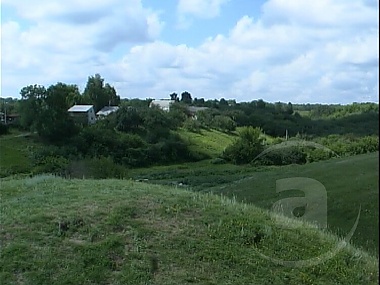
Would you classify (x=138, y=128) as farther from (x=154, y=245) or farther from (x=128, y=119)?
(x=154, y=245)

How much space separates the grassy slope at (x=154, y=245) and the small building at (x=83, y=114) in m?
45.1

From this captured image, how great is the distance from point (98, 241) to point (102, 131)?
44827 mm

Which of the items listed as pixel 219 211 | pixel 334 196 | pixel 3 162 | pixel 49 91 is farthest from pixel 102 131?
pixel 219 211

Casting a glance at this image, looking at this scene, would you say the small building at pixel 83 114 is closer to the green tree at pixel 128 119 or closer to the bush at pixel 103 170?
the green tree at pixel 128 119

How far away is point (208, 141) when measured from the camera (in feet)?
187

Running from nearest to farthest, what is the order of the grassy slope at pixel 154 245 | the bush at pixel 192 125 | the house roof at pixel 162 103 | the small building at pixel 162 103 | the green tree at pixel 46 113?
the grassy slope at pixel 154 245, the green tree at pixel 46 113, the bush at pixel 192 125, the small building at pixel 162 103, the house roof at pixel 162 103

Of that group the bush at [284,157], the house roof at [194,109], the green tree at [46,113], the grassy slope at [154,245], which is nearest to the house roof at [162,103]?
the house roof at [194,109]

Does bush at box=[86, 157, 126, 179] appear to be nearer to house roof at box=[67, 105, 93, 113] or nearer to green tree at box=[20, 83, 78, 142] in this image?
green tree at box=[20, 83, 78, 142]

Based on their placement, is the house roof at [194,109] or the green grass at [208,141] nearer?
the green grass at [208,141]

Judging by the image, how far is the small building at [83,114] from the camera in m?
53.2

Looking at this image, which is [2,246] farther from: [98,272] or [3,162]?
[3,162]

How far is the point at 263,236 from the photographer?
7629 millimetres

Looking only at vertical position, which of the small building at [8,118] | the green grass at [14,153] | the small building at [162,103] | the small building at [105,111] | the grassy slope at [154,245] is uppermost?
the small building at [162,103]

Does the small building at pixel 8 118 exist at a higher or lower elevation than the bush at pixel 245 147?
higher
